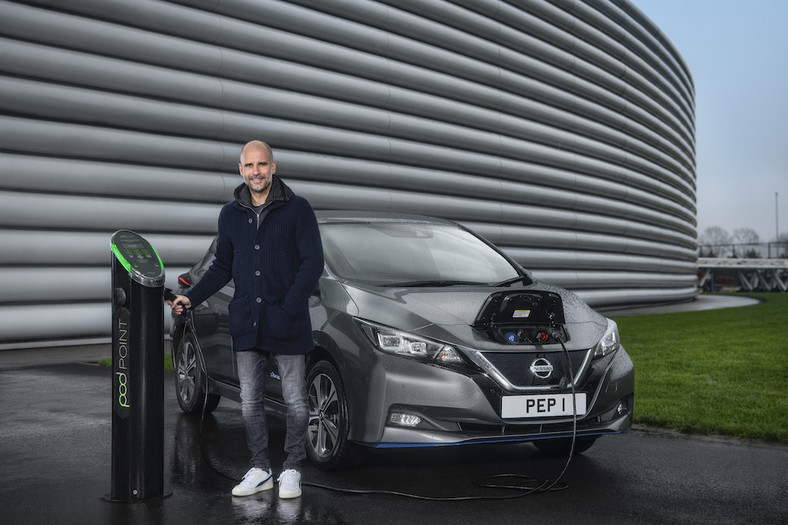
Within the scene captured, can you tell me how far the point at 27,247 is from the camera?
11648 mm

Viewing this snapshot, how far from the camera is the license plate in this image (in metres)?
4.87

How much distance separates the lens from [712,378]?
32.1ft

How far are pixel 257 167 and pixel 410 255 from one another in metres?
1.81

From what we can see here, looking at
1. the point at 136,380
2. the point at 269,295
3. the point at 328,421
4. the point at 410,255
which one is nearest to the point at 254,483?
the point at 328,421

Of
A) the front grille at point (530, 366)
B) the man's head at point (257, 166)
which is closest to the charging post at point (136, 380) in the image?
the man's head at point (257, 166)

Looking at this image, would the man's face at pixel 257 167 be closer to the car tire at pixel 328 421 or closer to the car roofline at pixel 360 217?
the car tire at pixel 328 421

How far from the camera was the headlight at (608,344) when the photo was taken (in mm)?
5371

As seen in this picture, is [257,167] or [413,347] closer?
[257,167]

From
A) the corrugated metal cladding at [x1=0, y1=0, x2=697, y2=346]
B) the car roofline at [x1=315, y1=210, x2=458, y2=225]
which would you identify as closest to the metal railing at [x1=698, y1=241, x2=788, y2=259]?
the corrugated metal cladding at [x1=0, y1=0, x2=697, y2=346]

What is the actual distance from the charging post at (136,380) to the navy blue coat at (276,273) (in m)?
0.45

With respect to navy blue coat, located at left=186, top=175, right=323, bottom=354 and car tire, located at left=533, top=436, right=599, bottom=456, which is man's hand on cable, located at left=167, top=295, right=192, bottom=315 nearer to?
navy blue coat, located at left=186, top=175, right=323, bottom=354

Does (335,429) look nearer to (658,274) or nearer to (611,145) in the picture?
(611,145)

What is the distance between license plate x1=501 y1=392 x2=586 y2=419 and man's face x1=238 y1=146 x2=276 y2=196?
1.74 meters

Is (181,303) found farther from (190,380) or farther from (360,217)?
(190,380)
